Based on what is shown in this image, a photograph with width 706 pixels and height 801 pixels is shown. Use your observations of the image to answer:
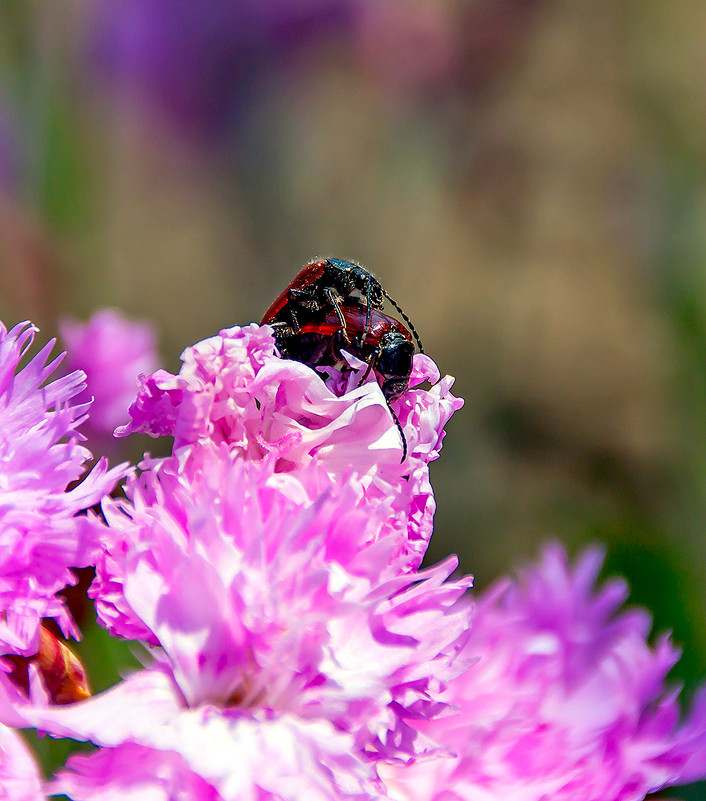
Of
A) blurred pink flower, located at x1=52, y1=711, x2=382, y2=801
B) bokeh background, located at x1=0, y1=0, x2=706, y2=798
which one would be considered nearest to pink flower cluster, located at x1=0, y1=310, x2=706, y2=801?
blurred pink flower, located at x1=52, y1=711, x2=382, y2=801

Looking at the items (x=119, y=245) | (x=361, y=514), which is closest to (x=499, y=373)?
(x=119, y=245)

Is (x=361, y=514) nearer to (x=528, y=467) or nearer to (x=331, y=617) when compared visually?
(x=331, y=617)

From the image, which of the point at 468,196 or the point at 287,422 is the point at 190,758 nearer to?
the point at 287,422

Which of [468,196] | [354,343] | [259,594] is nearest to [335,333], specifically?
[354,343]

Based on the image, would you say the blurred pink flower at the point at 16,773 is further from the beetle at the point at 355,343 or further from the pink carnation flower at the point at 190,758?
the beetle at the point at 355,343

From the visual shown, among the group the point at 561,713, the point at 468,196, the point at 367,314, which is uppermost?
the point at 468,196

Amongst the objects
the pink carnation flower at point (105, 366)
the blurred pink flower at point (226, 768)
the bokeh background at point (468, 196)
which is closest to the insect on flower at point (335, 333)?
the blurred pink flower at point (226, 768)
